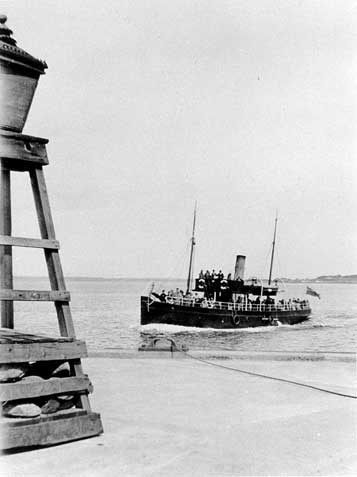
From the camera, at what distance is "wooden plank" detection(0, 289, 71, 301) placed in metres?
4.56

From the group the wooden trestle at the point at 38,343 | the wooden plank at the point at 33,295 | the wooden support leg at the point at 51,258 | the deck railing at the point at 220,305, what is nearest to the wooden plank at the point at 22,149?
the wooden trestle at the point at 38,343

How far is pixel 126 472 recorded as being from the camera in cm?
386

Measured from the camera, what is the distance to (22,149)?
15.8 feet

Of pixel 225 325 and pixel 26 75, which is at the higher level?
pixel 26 75

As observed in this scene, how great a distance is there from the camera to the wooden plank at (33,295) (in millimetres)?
4559

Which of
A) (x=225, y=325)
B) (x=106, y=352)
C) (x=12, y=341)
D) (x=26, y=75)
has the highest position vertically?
(x=26, y=75)

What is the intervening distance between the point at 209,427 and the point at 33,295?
1.74 metres

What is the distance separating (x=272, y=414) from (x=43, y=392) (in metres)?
2.11

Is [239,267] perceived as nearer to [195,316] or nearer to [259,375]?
[195,316]

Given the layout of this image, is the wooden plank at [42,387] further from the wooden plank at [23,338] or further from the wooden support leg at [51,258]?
the wooden plank at [23,338]

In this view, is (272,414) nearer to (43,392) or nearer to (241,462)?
(241,462)

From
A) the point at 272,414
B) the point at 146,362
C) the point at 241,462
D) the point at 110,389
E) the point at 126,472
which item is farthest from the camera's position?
the point at 146,362

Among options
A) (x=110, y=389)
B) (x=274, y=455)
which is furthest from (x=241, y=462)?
(x=110, y=389)

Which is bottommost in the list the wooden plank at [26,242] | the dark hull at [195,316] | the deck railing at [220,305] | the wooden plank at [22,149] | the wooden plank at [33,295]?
the dark hull at [195,316]
